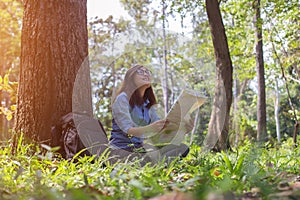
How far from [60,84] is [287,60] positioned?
9484 millimetres

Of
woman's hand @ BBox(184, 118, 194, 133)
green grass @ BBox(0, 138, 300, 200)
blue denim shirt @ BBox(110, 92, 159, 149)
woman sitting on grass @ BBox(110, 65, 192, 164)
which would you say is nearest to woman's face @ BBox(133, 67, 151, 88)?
woman sitting on grass @ BBox(110, 65, 192, 164)

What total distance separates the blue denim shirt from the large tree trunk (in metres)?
0.30

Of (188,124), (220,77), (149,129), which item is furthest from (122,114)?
(220,77)

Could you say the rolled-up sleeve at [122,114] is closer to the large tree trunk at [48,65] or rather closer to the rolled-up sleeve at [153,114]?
the large tree trunk at [48,65]

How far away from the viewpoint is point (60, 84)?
3.63 meters

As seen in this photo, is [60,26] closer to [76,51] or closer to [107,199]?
[76,51]

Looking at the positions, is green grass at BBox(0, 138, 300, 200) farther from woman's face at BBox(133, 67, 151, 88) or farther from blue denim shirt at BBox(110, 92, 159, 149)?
woman's face at BBox(133, 67, 151, 88)

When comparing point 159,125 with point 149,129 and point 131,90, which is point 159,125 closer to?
point 149,129

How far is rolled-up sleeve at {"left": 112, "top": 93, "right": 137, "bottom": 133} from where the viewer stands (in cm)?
362

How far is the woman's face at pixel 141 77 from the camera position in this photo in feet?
12.6

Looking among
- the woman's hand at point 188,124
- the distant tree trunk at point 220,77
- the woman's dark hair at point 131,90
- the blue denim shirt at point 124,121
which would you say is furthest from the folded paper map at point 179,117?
the distant tree trunk at point 220,77

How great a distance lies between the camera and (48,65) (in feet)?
11.9

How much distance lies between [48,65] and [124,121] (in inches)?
32.6

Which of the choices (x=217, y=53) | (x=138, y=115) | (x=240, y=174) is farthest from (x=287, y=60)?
(x=240, y=174)
